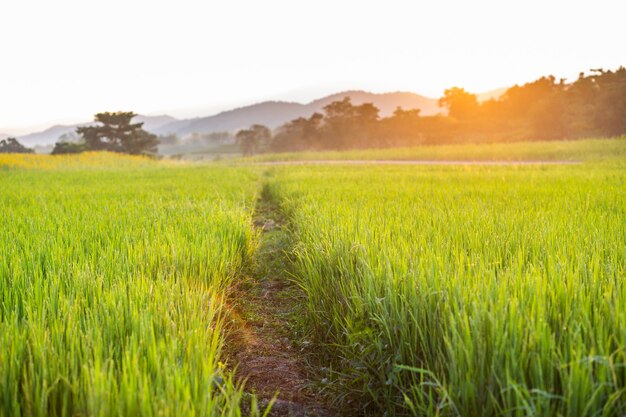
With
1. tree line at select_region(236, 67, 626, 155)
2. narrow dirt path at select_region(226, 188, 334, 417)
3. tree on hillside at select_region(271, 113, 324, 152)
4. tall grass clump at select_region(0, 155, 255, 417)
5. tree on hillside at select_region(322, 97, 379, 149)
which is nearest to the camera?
tall grass clump at select_region(0, 155, 255, 417)

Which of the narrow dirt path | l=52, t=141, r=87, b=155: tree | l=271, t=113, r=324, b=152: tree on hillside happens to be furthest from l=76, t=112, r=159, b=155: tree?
the narrow dirt path

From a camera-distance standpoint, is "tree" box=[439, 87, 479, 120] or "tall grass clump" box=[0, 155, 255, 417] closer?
"tall grass clump" box=[0, 155, 255, 417]

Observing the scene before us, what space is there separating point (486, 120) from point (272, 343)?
48.4 meters

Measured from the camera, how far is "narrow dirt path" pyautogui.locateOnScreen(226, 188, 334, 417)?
212 centimetres

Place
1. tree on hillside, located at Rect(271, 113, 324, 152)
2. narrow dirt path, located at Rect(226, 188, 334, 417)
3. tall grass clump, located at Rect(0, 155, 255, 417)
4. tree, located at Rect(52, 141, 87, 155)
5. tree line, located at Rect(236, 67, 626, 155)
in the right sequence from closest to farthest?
tall grass clump, located at Rect(0, 155, 255, 417)
narrow dirt path, located at Rect(226, 188, 334, 417)
tree line, located at Rect(236, 67, 626, 155)
tree, located at Rect(52, 141, 87, 155)
tree on hillside, located at Rect(271, 113, 324, 152)

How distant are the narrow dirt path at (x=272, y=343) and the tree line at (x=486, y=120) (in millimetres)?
39688

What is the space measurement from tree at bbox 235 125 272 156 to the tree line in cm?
22

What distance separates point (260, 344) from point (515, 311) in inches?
64.3

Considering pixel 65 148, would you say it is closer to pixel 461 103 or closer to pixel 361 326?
pixel 461 103

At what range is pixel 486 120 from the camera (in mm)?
46688

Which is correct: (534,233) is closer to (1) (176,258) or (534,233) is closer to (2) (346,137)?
(1) (176,258)

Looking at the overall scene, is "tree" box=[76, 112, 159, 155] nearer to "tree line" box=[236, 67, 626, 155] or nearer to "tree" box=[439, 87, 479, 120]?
"tree line" box=[236, 67, 626, 155]

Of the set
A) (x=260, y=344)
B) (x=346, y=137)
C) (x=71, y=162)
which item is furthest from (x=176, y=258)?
(x=346, y=137)

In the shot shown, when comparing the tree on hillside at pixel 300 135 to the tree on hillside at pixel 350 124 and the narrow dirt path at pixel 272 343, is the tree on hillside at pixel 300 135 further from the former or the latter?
the narrow dirt path at pixel 272 343
